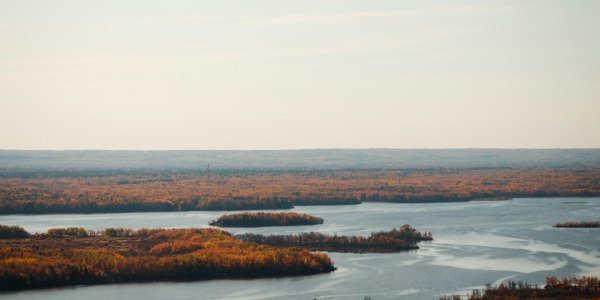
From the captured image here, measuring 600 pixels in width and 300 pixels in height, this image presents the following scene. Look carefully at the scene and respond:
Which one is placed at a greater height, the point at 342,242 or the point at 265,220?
the point at 265,220

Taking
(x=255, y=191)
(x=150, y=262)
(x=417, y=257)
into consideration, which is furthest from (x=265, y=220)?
(x=255, y=191)

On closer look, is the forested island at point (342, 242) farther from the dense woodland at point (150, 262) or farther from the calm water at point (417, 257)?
the dense woodland at point (150, 262)

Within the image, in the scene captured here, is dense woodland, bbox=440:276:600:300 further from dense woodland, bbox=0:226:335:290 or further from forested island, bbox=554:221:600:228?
forested island, bbox=554:221:600:228

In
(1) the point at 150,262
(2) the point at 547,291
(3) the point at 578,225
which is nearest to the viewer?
(2) the point at 547,291

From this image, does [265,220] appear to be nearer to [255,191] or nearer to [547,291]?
[255,191]

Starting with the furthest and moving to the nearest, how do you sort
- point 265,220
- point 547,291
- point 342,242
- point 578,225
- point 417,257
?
point 265,220, point 578,225, point 342,242, point 417,257, point 547,291

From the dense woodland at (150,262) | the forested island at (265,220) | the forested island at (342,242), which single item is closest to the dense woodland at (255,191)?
the forested island at (265,220)

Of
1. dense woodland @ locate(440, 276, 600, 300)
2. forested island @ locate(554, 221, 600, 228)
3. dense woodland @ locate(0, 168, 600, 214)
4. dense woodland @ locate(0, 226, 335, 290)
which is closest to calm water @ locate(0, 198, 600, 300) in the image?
dense woodland @ locate(0, 226, 335, 290)
